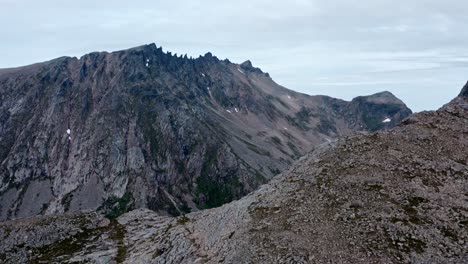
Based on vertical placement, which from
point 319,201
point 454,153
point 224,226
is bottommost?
point 224,226

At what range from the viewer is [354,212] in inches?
1825

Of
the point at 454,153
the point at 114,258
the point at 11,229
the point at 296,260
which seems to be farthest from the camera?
the point at 11,229

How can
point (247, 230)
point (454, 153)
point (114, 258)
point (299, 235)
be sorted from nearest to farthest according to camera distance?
1. point (299, 235)
2. point (247, 230)
3. point (454, 153)
4. point (114, 258)

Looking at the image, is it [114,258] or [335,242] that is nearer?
[335,242]

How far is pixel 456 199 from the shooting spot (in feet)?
153

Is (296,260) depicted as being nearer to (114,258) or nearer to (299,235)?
(299,235)

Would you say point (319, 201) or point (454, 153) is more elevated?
point (454, 153)

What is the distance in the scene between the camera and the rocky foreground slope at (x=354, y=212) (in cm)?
4175

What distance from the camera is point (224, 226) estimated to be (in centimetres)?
5494

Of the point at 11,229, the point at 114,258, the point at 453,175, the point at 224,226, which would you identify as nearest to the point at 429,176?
the point at 453,175

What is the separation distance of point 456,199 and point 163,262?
37924 mm

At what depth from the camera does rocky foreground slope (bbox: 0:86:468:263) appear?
41.8 meters

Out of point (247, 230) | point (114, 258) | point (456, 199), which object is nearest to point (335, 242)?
point (247, 230)

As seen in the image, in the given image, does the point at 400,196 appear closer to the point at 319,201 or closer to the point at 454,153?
the point at 319,201
